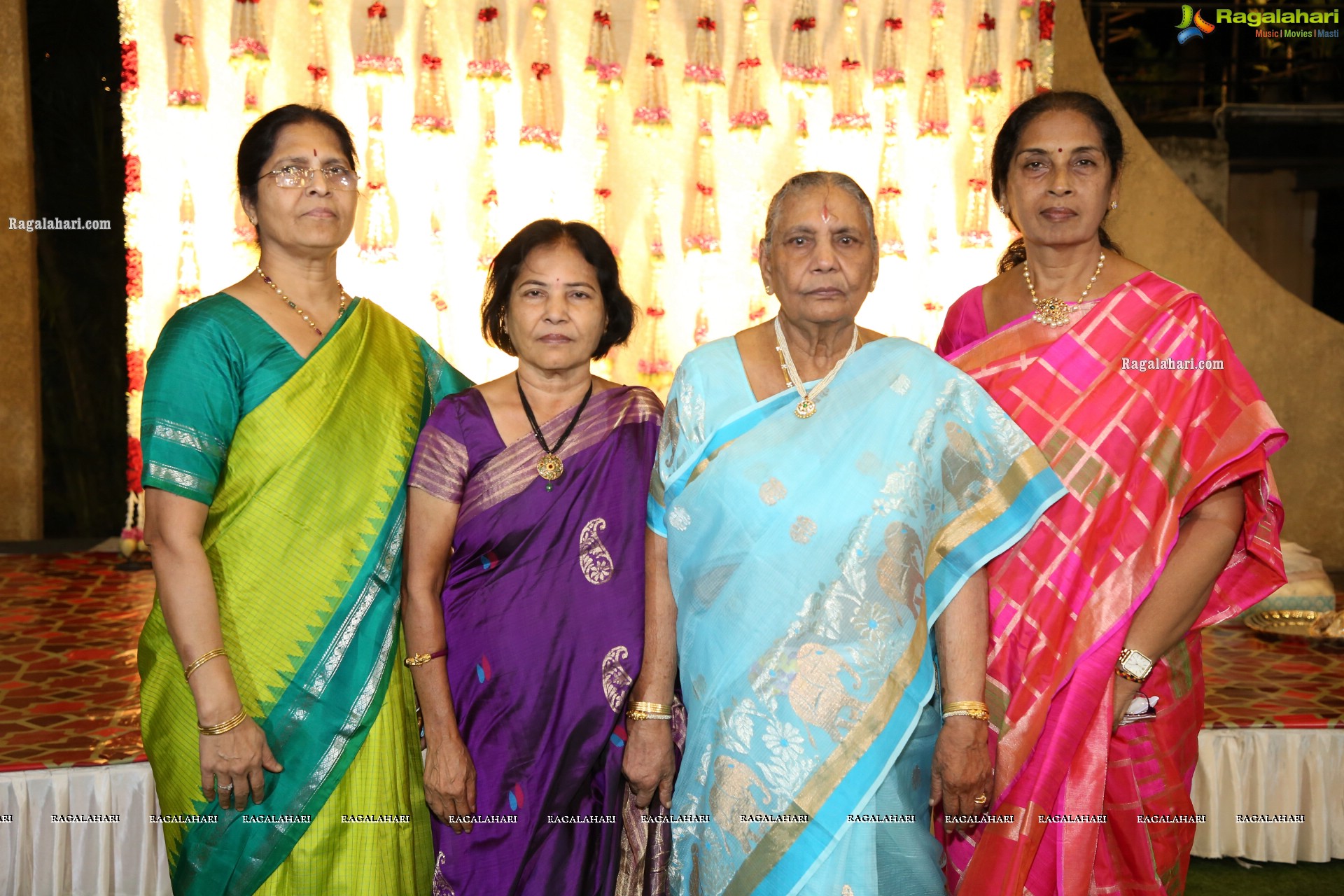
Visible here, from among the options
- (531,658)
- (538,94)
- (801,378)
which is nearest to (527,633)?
(531,658)

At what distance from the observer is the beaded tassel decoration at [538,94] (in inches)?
213

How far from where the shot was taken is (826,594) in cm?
180

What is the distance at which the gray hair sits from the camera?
1.88 m

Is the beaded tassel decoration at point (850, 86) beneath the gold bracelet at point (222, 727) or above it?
above

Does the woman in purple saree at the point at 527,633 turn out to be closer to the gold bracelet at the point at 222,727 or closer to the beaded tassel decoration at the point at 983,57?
the gold bracelet at the point at 222,727

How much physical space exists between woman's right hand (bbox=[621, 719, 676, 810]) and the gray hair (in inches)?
37.0

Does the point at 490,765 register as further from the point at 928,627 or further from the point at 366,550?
the point at 928,627

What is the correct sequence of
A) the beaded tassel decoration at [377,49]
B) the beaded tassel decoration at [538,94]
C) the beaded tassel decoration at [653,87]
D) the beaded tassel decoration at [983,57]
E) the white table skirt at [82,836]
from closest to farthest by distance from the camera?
the white table skirt at [82,836], the beaded tassel decoration at [377,49], the beaded tassel decoration at [538,94], the beaded tassel decoration at [653,87], the beaded tassel decoration at [983,57]

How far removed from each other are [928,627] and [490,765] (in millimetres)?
863

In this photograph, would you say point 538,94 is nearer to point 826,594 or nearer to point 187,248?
point 187,248

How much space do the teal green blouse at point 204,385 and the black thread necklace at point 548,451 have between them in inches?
17.7

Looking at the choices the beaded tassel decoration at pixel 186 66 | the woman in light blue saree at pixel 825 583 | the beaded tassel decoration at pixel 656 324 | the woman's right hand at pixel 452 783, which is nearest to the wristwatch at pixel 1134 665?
the woman in light blue saree at pixel 825 583

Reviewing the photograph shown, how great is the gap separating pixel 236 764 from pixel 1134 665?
1.69m

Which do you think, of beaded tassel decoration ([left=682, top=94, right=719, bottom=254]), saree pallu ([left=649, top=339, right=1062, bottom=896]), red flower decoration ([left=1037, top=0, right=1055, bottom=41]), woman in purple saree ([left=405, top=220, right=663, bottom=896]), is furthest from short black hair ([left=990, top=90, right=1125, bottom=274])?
red flower decoration ([left=1037, top=0, right=1055, bottom=41])
